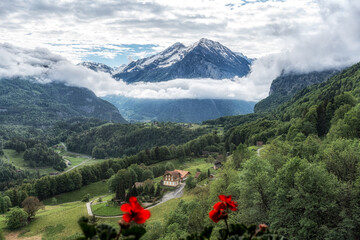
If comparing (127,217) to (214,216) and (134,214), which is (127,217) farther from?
(214,216)

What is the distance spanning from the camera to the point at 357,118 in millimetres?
54594

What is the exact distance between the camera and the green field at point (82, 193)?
399ft

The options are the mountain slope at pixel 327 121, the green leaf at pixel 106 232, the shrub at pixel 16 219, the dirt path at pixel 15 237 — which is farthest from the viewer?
the shrub at pixel 16 219

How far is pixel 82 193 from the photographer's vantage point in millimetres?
127250

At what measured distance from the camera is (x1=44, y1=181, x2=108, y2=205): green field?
121494 millimetres

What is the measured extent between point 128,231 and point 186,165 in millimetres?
152442

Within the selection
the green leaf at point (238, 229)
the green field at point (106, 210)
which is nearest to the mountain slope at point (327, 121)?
the green leaf at point (238, 229)

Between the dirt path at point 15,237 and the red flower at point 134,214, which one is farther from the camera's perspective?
the dirt path at point 15,237

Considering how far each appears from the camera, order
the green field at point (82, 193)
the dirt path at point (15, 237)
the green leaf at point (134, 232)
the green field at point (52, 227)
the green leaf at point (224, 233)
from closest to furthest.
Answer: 1. the green leaf at point (134, 232)
2. the green leaf at point (224, 233)
3. the dirt path at point (15, 237)
4. the green field at point (52, 227)
5. the green field at point (82, 193)

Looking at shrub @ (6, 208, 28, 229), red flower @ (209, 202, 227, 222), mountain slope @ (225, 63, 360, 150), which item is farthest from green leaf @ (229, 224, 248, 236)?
shrub @ (6, 208, 28, 229)

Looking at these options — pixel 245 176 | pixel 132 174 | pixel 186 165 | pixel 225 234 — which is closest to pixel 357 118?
pixel 245 176

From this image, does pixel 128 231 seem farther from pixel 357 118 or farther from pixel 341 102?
pixel 341 102

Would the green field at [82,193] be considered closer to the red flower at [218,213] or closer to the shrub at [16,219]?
the shrub at [16,219]

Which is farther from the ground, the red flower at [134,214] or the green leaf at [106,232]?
the red flower at [134,214]
